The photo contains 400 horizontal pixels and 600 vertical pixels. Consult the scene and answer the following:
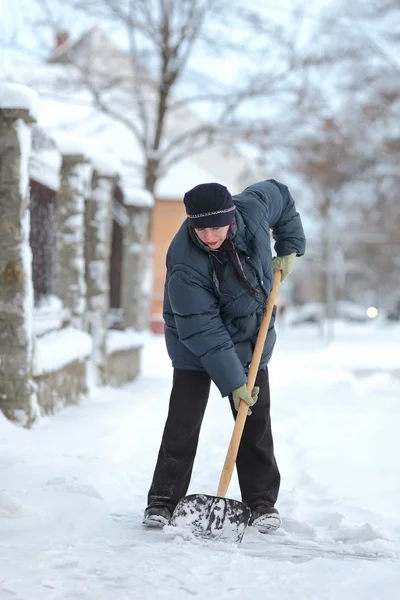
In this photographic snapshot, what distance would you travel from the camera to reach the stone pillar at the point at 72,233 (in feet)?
27.1

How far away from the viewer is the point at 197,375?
4.11 metres

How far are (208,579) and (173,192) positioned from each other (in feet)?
82.3

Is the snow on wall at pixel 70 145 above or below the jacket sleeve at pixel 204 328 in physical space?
above

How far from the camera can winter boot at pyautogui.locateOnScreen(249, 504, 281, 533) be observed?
4042 millimetres

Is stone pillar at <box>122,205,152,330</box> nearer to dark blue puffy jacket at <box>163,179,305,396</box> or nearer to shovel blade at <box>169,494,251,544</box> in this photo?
dark blue puffy jacket at <box>163,179,305,396</box>

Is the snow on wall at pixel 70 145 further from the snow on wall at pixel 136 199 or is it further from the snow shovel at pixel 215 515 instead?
the snow shovel at pixel 215 515

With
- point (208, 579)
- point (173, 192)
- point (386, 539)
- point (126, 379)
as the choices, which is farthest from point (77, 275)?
point (173, 192)

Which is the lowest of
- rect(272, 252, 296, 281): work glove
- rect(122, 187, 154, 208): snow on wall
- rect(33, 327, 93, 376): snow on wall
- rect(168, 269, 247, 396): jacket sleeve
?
rect(33, 327, 93, 376): snow on wall

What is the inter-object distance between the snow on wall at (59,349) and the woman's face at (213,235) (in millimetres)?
2944

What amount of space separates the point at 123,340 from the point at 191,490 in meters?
5.94

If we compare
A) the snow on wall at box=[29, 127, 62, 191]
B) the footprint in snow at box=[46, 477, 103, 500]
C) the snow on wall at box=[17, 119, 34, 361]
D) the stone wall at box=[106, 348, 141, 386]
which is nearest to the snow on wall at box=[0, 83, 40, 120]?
the snow on wall at box=[17, 119, 34, 361]

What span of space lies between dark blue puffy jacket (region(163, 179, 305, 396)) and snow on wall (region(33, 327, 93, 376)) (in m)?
2.66

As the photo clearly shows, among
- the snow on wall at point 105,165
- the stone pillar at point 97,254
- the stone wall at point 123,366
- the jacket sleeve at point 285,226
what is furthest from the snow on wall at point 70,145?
the jacket sleeve at point 285,226

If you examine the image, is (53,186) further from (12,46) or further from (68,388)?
(12,46)
